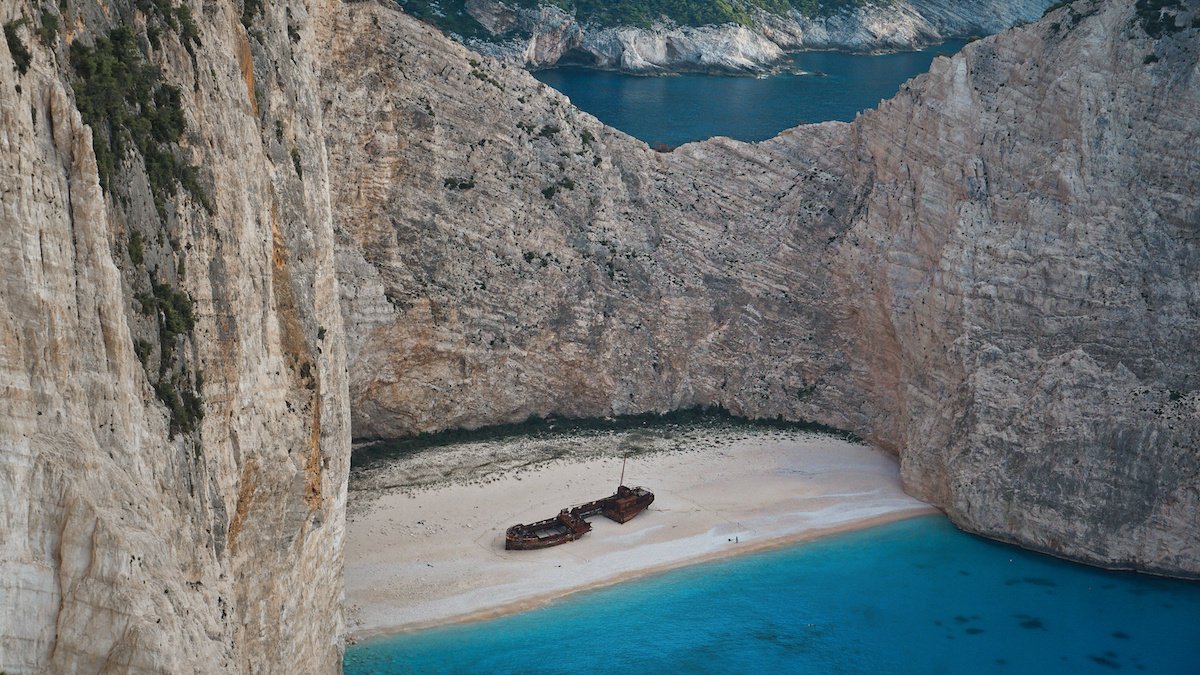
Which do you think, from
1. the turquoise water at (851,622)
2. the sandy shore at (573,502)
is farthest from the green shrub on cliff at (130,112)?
the sandy shore at (573,502)

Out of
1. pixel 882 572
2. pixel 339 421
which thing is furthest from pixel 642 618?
pixel 339 421

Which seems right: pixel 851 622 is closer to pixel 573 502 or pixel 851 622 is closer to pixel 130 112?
pixel 573 502

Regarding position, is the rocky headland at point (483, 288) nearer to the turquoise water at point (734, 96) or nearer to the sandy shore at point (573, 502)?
the sandy shore at point (573, 502)

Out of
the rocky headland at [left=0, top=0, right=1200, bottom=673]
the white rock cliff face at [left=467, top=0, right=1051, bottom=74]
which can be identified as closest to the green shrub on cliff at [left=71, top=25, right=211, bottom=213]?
the rocky headland at [left=0, top=0, right=1200, bottom=673]

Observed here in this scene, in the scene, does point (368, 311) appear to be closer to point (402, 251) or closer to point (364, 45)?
point (402, 251)

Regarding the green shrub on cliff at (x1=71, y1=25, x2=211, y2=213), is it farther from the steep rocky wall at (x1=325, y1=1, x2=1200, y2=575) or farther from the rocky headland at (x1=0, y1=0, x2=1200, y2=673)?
the steep rocky wall at (x1=325, y1=1, x2=1200, y2=575)
